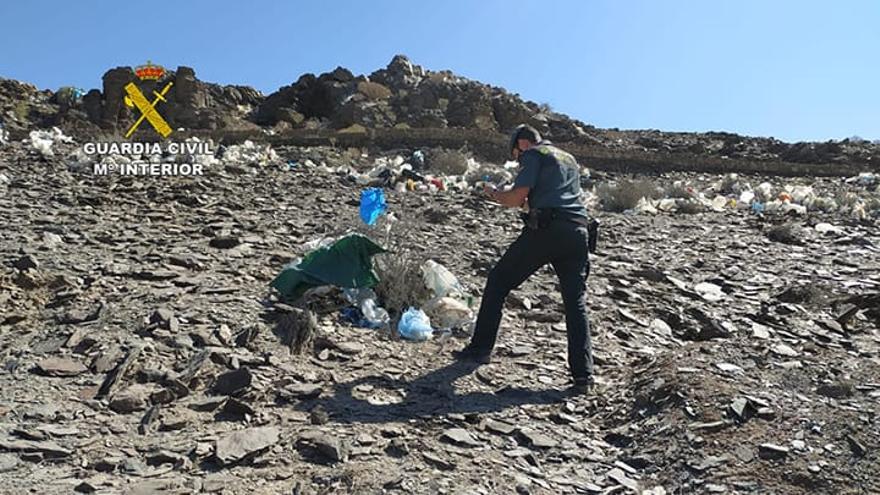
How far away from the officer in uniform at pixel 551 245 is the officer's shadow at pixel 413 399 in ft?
0.83

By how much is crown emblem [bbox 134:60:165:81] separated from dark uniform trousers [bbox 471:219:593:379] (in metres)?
27.0

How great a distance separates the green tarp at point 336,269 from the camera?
426 centimetres

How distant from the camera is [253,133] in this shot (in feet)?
67.4

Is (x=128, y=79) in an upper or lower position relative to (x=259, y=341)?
upper

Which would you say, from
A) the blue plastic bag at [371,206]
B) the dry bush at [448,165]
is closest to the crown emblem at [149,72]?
the dry bush at [448,165]

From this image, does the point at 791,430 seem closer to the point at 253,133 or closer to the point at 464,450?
the point at 464,450

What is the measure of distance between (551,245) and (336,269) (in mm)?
1426

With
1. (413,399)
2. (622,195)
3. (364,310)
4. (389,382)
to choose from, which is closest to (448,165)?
(622,195)

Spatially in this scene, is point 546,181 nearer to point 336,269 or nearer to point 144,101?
point 336,269

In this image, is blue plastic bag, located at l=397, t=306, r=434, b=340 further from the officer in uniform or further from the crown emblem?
the crown emblem

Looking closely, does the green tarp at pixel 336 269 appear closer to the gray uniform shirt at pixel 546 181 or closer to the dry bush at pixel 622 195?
the gray uniform shirt at pixel 546 181

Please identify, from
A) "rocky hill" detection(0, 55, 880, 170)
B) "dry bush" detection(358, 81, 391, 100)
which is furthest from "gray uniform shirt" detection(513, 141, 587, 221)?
"dry bush" detection(358, 81, 391, 100)

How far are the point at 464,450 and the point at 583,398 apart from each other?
0.90 meters

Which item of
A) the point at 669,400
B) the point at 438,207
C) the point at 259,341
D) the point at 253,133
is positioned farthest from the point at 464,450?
the point at 253,133
